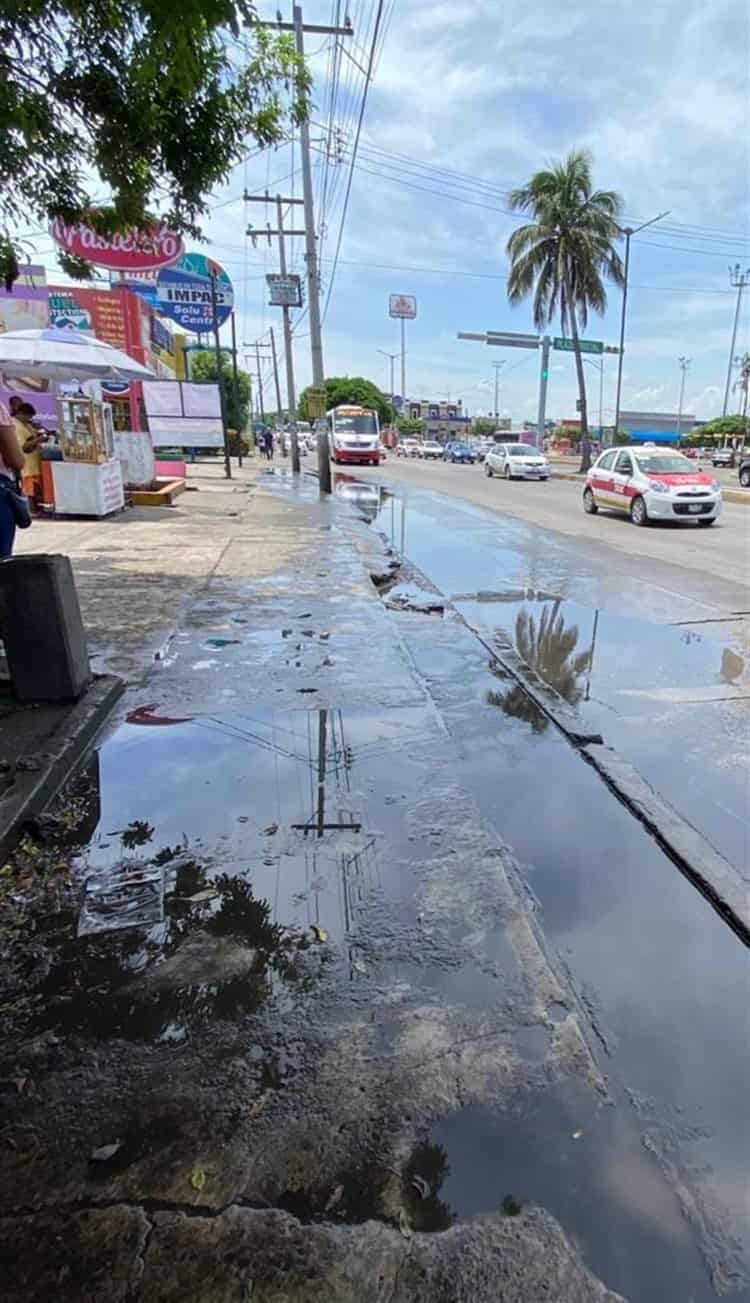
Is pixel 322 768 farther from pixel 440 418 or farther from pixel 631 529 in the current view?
pixel 440 418

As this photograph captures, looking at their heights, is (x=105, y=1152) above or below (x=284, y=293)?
below

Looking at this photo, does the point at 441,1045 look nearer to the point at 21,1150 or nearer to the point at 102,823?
the point at 21,1150

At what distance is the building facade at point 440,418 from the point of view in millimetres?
105562

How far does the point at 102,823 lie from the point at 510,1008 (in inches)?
84.9

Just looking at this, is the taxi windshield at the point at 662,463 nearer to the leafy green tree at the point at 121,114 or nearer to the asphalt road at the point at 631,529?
the asphalt road at the point at 631,529

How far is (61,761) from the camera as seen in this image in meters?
3.97


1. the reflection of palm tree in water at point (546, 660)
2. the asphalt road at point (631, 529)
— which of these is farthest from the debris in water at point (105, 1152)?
Answer: the asphalt road at point (631, 529)

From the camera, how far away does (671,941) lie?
2.80 m

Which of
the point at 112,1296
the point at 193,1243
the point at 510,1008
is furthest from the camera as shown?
the point at 510,1008

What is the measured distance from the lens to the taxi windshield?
16.0 metres

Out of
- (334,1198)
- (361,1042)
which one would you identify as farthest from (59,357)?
(334,1198)

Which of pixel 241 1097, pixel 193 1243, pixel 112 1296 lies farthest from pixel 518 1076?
pixel 112 1296

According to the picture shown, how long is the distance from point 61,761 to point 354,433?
3644 centimetres

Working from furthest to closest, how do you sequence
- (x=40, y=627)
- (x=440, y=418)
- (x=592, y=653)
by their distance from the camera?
(x=440, y=418), (x=592, y=653), (x=40, y=627)
